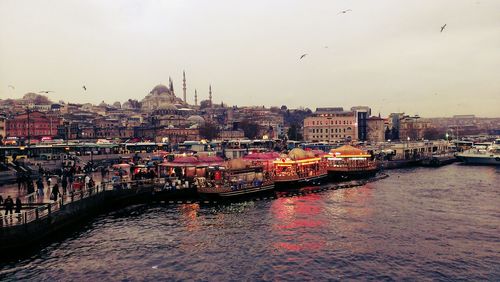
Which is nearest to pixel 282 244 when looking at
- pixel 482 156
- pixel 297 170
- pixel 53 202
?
pixel 53 202

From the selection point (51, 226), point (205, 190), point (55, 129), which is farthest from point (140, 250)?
point (55, 129)

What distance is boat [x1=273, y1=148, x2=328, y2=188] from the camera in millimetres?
41253

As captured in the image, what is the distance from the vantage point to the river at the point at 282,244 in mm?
17688

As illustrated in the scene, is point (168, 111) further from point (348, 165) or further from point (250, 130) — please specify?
point (348, 165)

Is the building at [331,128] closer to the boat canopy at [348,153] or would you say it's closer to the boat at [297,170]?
the boat canopy at [348,153]

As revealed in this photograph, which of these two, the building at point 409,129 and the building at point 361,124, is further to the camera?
the building at point 409,129

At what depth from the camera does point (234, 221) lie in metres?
26.6

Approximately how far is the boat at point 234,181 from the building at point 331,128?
8865 cm

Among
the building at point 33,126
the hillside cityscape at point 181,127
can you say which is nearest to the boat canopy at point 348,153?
the hillside cityscape at point 181,127

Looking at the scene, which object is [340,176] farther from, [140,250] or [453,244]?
[140,250]

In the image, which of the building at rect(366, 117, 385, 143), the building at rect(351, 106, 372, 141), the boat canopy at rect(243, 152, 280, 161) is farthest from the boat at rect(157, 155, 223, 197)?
the building at rect(366, 117, 385, 143)

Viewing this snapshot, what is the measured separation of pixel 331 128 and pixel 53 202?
11156cm

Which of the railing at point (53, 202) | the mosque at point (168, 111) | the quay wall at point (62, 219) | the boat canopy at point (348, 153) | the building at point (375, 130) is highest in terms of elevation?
the mosque at point (168, 111)

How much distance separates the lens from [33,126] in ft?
353
